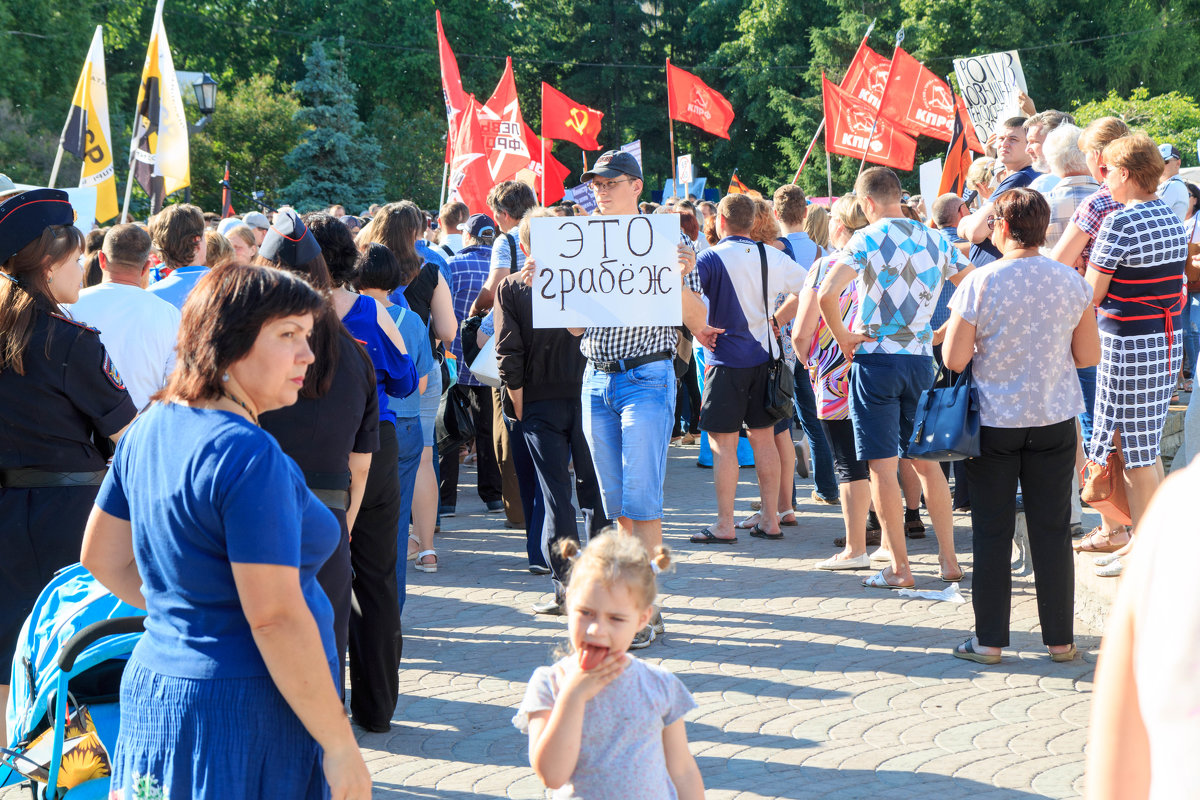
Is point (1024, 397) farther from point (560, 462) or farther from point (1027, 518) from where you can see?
point (560, 462)

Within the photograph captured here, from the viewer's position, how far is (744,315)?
8.12 meters

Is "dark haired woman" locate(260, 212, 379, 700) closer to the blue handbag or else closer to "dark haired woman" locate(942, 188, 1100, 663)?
the blue handbag

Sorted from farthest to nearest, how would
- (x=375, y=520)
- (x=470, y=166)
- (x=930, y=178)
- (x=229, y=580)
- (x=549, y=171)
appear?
(x=549, y=171) < (x=930, y=178) < (x=470, y=166) < (x=375, y=520) < (x=229, y=580)

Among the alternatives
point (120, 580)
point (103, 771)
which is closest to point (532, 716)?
point (120, 580)

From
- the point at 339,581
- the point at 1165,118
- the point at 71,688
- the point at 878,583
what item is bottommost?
the point at 878,583

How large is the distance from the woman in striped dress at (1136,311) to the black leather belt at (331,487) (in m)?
3.93

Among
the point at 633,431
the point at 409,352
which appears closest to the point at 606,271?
the point at 633,431

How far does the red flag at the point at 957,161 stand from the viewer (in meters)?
12.9

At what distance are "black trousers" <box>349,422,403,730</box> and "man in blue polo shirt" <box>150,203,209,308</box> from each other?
1.71 m

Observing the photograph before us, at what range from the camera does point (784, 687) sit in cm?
551

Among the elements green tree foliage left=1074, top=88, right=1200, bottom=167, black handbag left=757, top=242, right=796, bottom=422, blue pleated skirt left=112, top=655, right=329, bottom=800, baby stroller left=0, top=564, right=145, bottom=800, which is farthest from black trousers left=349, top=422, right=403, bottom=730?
green tree foliage left=1074, top=88, right=1200, bottom=167

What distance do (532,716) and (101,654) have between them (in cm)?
124

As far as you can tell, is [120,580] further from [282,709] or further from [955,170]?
[955,170]

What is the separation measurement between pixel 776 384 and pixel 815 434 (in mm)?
1147
